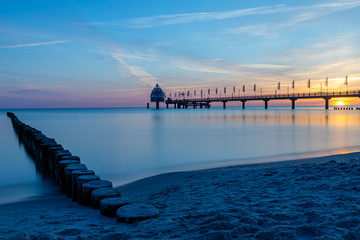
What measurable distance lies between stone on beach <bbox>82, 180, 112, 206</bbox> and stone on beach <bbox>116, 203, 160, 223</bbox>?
3.38ft

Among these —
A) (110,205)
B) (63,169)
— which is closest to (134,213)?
(110,205)

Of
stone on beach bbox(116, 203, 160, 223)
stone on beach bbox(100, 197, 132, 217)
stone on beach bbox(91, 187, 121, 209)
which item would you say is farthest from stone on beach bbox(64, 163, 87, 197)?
stone on beach bbox(116, 203, 160, 223)

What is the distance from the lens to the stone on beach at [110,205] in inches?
159

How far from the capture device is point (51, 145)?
9.16m

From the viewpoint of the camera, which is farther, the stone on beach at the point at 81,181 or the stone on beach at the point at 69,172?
the stone on beach at the point at 69,172

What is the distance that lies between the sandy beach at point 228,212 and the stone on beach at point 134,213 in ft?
0.29

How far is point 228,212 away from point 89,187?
8.18 feet

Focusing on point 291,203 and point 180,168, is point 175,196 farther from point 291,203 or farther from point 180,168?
point 180,168

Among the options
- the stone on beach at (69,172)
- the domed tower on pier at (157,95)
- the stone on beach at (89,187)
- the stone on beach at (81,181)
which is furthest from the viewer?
the domed tower on pier at (157,95)

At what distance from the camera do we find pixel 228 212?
155 inches

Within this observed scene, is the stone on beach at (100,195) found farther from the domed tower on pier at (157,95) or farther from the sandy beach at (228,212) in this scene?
the domed tower on pier at (157,95)

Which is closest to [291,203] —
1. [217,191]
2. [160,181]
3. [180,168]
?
[217,191]

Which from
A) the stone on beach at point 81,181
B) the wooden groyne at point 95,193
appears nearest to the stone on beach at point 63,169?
the wooden groyne at point 95,193

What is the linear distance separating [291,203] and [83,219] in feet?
10.6
